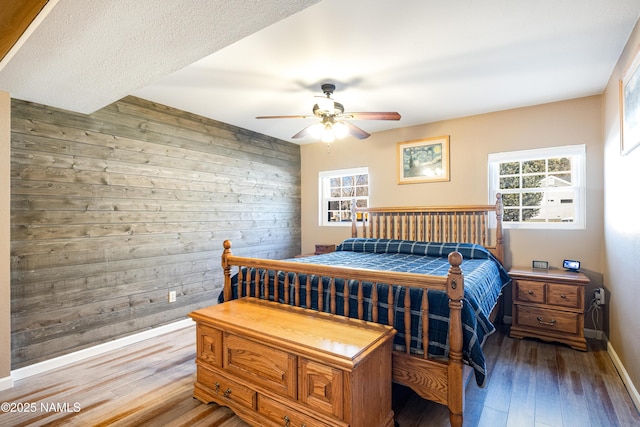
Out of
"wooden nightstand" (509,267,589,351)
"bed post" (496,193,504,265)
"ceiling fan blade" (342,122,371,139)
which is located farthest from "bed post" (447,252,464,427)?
"bed post" (496,193,504,265)

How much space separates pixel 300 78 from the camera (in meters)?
2.73

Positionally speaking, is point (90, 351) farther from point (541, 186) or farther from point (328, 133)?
point (541, 186)

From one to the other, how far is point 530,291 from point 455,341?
1.90 m

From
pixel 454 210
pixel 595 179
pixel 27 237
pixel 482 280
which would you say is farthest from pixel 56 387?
pixel 595 179

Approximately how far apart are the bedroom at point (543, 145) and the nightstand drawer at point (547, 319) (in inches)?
10.8

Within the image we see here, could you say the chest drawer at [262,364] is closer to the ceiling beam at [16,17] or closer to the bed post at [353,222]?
the ceiling beam at [16,17]

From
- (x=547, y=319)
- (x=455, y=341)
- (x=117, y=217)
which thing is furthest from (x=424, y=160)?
(x=117, y=217)

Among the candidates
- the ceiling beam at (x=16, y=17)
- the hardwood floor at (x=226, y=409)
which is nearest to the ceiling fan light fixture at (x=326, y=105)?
the ceiling beam at (x=16, y=17)

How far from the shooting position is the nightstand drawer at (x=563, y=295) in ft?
9.38

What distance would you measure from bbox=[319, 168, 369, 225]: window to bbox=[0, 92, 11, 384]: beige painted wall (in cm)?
355

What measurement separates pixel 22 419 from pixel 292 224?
3569 millimetres

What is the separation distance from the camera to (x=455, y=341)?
65.4 inches

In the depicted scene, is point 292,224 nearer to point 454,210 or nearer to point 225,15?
point 454,210

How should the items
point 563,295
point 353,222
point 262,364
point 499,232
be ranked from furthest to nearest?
point 353,222
point 499,232
point 563,295
point 262,364
